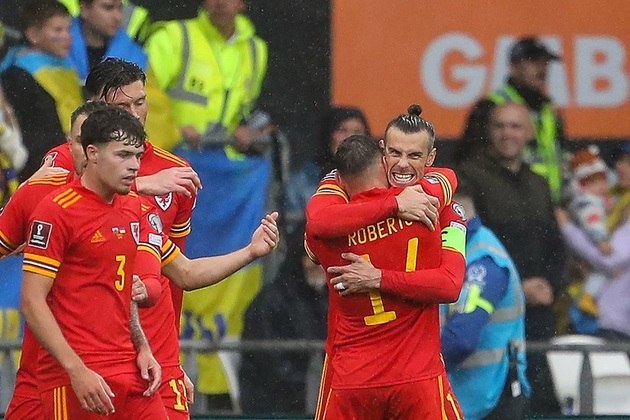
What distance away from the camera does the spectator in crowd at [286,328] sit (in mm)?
8828

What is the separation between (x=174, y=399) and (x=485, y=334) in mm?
2119

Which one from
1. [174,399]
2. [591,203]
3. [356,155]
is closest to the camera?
[356,155]

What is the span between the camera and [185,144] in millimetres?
8719

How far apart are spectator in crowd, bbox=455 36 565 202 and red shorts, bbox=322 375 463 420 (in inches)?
133

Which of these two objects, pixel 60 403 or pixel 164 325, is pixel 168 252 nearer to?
pixel 164 325

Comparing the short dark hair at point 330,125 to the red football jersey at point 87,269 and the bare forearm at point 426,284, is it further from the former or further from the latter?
→ the red football jersey at point 87,269

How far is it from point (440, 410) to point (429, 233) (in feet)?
2.07

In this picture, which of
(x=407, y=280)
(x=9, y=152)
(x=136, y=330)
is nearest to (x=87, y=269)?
(x=136, y=330)

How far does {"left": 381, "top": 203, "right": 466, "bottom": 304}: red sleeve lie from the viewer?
5535mm

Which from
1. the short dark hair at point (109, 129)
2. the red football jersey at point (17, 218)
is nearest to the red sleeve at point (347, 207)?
the short dark hair at point (109, 129)

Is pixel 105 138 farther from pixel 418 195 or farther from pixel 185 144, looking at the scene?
pixel 185 144

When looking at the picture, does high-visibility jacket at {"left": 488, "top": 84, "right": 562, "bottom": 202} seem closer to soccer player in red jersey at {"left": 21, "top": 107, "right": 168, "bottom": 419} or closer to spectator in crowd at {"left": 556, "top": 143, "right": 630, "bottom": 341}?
spectator in crowd at {"left": 556, "top": 143, "right": 630, "bottom": 341}

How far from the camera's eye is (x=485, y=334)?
24.2 ft

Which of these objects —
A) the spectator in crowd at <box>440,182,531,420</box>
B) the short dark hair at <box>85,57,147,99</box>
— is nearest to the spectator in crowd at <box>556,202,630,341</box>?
the spectator in crowd at <box>440,182,531,420</box>
